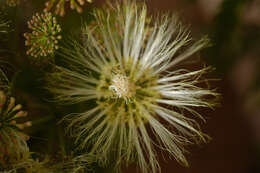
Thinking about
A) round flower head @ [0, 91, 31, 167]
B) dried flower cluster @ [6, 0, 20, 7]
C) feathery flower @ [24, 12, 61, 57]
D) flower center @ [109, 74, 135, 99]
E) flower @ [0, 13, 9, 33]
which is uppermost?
dried flower cluster @ [6, 0, 20, 7]

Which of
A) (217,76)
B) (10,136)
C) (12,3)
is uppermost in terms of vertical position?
(12,3)

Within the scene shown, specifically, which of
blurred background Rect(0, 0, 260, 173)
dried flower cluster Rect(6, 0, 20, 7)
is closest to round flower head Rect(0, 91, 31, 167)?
blurred background Rect(0, 0, 260, 173)

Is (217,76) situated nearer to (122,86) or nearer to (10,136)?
(122,86)

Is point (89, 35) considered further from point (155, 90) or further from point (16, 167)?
point (16, 167)

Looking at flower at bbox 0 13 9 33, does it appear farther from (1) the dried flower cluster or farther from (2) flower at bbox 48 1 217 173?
(2) flower at bbox 48 1 217 173

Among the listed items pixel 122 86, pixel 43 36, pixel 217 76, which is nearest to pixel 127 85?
pixel 122 86

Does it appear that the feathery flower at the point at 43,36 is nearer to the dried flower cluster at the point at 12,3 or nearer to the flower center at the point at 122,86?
the dried flower cluster at the point at 12,3

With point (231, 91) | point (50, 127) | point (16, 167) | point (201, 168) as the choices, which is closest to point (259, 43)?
point (231, 91)

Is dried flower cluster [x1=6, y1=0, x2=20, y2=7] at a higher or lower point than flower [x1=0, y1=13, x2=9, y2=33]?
higher
